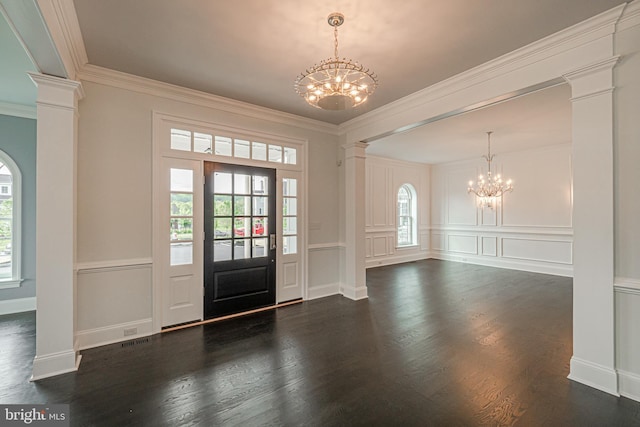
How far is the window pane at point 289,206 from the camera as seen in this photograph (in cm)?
440

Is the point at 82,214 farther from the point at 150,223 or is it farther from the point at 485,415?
the point at 485,415

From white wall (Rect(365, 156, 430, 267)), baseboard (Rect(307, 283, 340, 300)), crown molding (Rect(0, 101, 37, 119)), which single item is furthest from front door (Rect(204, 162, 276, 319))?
white wall (Rect(365, 156, 430, 267))

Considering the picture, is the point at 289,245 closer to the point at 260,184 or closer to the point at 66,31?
the point at 260,184

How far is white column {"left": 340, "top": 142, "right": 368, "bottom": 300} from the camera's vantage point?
15.3 ft

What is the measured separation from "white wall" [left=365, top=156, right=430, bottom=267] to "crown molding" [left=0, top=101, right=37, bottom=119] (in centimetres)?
643

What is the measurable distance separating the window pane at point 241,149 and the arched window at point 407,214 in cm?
561

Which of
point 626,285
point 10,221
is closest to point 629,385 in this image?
point 626,285

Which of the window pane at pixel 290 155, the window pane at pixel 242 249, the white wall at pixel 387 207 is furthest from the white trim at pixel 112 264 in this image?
the white wall at pixel 387 207

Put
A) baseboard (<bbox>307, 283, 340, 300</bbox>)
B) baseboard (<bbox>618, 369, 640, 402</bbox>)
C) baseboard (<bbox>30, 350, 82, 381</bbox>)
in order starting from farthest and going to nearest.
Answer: baseboard (<bbox>307, 283, 340, 300</bbox>) → baseboard (<bbox>30, 350, 82, 381</bbox>) → baseboard (<bbox>618, 369, 640, 402</bbox>)

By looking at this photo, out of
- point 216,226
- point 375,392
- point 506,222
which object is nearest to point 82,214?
point 216,226

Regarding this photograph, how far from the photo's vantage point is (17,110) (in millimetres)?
3982

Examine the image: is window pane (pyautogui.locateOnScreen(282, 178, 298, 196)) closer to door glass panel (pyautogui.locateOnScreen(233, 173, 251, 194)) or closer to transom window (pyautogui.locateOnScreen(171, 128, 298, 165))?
transom window (pyautogui.locateOnScreen(171, 128, 298, 165))

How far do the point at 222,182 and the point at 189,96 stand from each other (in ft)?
3.72

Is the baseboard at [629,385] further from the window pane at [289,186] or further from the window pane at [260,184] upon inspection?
the window pane at [260,184]
